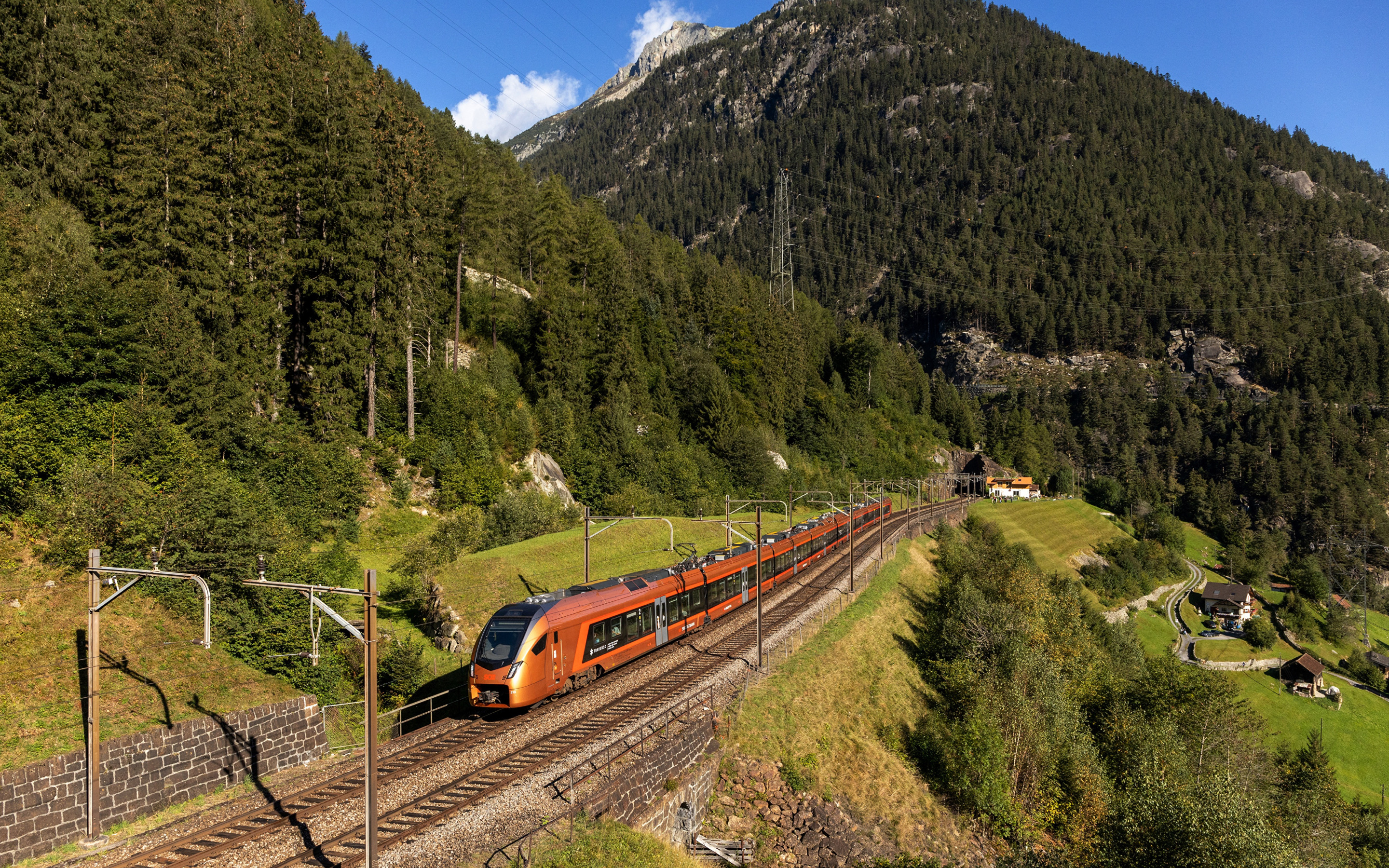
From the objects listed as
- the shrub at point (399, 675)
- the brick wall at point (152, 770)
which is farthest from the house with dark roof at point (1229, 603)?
the brick wall at point (152, 770)

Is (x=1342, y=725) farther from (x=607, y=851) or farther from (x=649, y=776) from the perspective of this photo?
(x=607, y=851)

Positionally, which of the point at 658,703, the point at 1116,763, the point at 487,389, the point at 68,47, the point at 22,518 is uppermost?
the point at 68,47

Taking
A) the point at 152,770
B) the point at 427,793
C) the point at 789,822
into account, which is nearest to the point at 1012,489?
the point at 789,822

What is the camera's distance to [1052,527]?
387 ft

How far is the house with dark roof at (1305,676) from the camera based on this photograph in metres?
80.1

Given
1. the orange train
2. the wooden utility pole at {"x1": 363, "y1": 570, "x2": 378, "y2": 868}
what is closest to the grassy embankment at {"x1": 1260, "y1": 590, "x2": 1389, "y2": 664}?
the orange train

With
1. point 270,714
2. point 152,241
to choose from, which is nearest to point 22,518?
point 270,714

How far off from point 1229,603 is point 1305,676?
27613 millimetres

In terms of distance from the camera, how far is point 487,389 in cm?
5459

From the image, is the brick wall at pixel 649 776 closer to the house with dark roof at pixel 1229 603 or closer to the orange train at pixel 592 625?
the orange train at pixel 592 625

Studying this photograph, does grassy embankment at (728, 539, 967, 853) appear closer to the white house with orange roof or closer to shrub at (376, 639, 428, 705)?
shrub at (376, 639, 428, 705)

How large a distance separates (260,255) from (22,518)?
68.3ft

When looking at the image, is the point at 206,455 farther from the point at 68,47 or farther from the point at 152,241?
the point at 68,47

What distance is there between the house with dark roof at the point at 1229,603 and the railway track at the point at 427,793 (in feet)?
359
